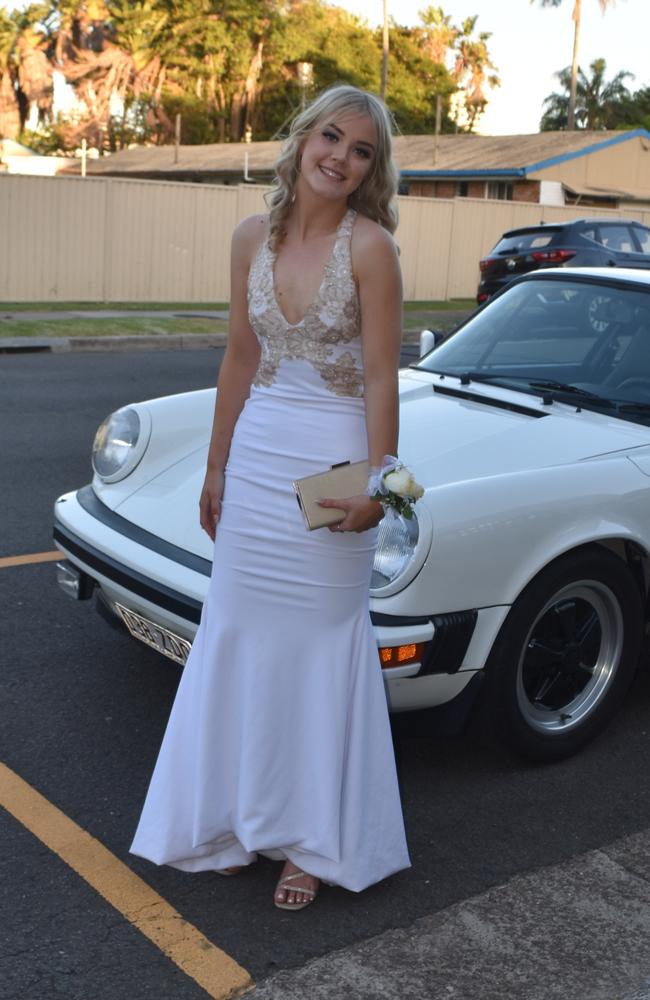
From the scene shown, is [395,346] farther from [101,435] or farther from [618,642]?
[101,435]

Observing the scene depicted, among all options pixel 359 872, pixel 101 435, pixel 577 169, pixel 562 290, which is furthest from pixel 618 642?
pixel 577 169

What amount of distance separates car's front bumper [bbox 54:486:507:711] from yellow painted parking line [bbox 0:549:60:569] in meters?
1.31

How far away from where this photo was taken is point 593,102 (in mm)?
76000

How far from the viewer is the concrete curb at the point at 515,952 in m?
2.61

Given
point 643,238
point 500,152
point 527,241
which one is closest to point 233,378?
point 527,241

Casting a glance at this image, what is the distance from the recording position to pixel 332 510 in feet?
8.99

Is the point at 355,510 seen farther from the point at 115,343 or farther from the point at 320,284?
the point at 115,343

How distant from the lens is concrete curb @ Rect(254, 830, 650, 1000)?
261cm

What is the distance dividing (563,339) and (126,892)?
8.82ft

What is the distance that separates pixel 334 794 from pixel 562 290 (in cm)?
269

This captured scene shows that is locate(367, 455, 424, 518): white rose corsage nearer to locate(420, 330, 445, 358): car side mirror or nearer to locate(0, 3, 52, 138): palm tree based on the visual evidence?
locate(420, 330, 445, 358): car side mirror

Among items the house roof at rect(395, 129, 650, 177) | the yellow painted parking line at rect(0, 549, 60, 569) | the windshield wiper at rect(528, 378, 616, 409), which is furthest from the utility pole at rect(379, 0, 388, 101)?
the windshield wiper at rect(528, 378, 616, 409)

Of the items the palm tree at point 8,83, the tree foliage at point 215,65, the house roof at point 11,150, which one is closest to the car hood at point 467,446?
the house roof at point 11,150

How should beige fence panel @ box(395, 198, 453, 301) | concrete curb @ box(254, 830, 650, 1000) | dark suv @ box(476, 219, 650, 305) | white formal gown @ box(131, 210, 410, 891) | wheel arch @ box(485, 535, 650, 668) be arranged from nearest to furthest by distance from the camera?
concrete curb @ box(254, 830, 650, 1000), white formal gown @ box(131, 210, 410, 891), wheel arch @ box(485, 535, 650, 668), dark suv @ box(476, 219, 650, 305), beige fence panel @ box(395, 198, 453, 301)
